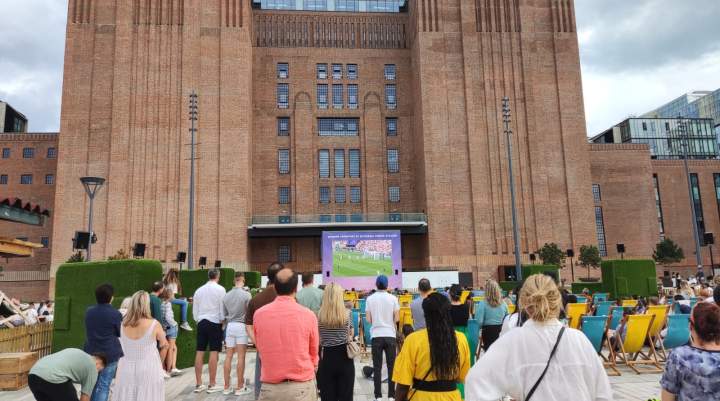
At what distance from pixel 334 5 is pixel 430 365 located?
46.5 m

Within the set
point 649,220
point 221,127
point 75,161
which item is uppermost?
point 221,127

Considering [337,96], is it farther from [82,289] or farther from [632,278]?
[82,289]

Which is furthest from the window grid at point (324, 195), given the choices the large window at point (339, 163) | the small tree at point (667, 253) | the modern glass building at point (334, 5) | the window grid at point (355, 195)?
the small tree at point (667, 253)

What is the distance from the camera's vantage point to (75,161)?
3822 centimetres

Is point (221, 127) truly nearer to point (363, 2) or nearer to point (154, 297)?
point (363, 2)

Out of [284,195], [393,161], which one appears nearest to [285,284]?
[284,195]

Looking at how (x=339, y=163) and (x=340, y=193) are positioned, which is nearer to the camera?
(x=340, y=193)

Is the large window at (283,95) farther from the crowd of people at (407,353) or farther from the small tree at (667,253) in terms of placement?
the crowd of people at (407,353)

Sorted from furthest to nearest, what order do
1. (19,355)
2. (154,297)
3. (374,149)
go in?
(374,149)
(19,355)
(154,297)

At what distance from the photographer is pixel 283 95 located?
44.8 meters

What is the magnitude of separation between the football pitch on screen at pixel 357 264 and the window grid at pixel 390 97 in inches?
624

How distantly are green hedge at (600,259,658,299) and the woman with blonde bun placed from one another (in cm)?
1976

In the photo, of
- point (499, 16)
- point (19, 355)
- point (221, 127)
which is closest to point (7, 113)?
point (221, 127)

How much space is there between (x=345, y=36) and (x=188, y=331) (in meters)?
38.6
